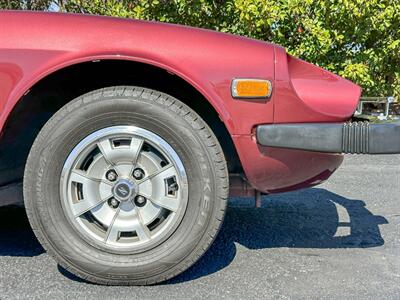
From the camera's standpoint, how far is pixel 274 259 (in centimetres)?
251

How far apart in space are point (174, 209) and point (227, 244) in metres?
0.76

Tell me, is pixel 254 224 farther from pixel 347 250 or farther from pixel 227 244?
pixel 347 250

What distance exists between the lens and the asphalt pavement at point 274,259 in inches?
83.4

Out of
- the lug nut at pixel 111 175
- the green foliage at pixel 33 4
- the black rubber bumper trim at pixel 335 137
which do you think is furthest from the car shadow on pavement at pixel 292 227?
the green foliage at pixel 33 4

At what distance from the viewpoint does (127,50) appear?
6.66ft

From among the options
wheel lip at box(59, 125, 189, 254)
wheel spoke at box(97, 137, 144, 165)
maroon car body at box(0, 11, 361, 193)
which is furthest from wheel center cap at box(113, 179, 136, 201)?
maroon car body at box(0, 11, 361, 193)

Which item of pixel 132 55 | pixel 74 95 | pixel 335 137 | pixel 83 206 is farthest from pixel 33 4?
pixel 335 137

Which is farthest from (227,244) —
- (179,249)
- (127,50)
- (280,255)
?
(127,50)

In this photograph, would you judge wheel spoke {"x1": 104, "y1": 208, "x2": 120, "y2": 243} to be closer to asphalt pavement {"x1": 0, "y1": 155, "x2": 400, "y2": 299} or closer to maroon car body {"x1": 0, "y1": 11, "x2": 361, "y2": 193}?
asphalt pavement {"x1": 0, "y1": 155, "x2": 400, "y2": 299}

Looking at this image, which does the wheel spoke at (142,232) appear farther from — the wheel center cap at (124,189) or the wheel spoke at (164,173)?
the wheel spoke at (164,173)

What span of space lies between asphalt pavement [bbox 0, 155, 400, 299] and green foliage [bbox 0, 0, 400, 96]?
331cm

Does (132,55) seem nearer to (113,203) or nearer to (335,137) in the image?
(113,203)

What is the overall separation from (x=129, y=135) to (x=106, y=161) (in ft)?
0.60

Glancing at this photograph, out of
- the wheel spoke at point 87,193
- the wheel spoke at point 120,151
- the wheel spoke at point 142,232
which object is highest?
the wheel spoke at point 120,151
